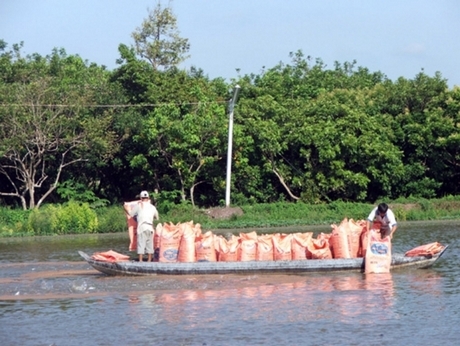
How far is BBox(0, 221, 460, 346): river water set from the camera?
39.3ft

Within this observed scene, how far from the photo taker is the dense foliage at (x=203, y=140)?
36219 mm

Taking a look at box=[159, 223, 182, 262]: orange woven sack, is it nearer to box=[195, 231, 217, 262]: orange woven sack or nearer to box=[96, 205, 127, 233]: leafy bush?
box=[195, 231, 217, 262]: orange woven sack

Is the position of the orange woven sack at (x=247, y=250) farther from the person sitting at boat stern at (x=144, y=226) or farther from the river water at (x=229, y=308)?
the person sitting at boat stern at (x=144, y=226)

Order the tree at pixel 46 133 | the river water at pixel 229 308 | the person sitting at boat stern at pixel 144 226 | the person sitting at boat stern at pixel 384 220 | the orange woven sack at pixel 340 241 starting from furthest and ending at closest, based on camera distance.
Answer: the tree at pixel 46 133 < the person sitting at boat stern at pixel 144 226 < the orange woven sack at pixel 340 241 < the person sitting at boat stern at pixel 384 220 < the river water at pixel 229 308

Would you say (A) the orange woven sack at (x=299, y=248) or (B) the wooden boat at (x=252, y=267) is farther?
(A) the orange woven sack at (x=299, y=248)

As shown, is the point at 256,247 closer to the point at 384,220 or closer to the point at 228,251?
the point at 228,251

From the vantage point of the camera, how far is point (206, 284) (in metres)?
16.5

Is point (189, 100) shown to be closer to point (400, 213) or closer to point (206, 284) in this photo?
point (400, 213)

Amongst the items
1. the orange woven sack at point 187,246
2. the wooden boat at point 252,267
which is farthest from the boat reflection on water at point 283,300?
the orange woven sack at point 187,246

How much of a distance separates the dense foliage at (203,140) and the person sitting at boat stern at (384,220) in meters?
18.7

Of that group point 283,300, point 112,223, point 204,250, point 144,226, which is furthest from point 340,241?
point 112,223

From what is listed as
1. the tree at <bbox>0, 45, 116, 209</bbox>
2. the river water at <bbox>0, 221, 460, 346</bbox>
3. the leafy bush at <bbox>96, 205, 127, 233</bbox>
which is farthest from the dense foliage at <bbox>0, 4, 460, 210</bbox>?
the river water at <bbox>0, 221, 460, 346</bbox>

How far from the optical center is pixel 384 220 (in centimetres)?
1745

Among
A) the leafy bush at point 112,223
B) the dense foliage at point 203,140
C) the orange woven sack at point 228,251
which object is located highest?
the dense foliage at point 203,140
